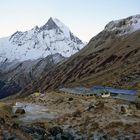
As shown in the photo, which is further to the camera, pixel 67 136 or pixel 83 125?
pixel 83 125

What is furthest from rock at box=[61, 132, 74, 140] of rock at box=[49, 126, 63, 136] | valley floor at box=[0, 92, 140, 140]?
rock at box=[49, 126, 63, 136]

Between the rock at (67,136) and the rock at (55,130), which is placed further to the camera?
the rock at (55,130)

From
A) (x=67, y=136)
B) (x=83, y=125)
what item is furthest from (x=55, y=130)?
(x=83, y=125)

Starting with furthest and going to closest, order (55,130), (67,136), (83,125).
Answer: (83,125), (55,130), (67,136)

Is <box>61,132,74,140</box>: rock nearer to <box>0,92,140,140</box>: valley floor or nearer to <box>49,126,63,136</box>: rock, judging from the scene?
<box>0,92,140,140</box>: valley floor

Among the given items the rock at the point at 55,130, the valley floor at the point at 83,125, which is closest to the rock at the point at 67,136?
the valley floor at the point at 83,125

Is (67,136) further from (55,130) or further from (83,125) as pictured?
(83,125)

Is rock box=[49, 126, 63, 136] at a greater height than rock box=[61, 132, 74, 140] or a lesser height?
greater

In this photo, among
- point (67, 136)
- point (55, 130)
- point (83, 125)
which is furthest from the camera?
point (83, 125)

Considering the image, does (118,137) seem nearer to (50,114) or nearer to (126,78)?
(50,114)

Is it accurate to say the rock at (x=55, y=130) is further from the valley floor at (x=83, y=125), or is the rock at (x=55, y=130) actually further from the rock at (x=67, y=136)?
the rock at (x=67, y=136)

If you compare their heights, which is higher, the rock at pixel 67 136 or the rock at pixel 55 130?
the rock at pixel 55 130

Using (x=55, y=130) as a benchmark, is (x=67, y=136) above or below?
below

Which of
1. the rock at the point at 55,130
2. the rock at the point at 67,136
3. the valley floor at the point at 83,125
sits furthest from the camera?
the rock at the point at 55,130
